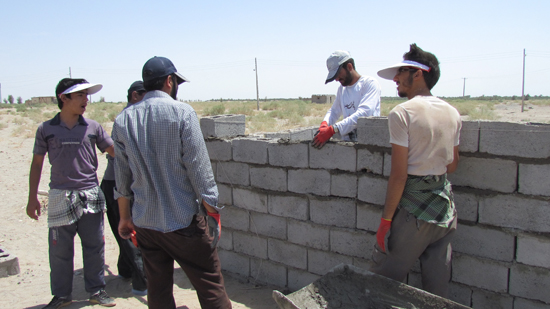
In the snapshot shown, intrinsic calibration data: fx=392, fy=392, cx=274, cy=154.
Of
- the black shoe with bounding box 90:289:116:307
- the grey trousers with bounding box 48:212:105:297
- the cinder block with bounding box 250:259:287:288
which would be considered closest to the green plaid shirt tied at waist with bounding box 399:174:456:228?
the cinder block with bounding box 250:259:287:288

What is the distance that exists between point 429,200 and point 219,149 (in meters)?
2.43

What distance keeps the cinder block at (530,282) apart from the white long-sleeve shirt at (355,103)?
168 centimetres

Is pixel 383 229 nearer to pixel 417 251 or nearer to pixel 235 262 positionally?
pixel 417 251

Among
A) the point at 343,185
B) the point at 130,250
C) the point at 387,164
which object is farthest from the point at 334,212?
the point at 130,250

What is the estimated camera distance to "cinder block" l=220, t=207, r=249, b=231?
13.9ft

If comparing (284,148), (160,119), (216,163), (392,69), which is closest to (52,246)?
(216,163)

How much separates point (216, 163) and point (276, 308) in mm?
1655

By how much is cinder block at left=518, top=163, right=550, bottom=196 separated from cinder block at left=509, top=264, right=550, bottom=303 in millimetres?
554

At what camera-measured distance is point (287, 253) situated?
13.1ft

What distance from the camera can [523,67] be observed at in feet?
117

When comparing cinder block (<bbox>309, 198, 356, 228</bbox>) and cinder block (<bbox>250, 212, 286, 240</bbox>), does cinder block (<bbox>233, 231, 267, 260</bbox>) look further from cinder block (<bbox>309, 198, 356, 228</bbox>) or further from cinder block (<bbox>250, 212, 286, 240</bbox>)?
cinder block (<bbox>309, 198, 356, 228</bbox>)

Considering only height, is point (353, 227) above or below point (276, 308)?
above

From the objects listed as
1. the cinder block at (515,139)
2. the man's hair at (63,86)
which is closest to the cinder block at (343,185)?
the cinder block at (515,139)

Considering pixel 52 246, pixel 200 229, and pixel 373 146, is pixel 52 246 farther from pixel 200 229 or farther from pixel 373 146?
pixel 373 146
